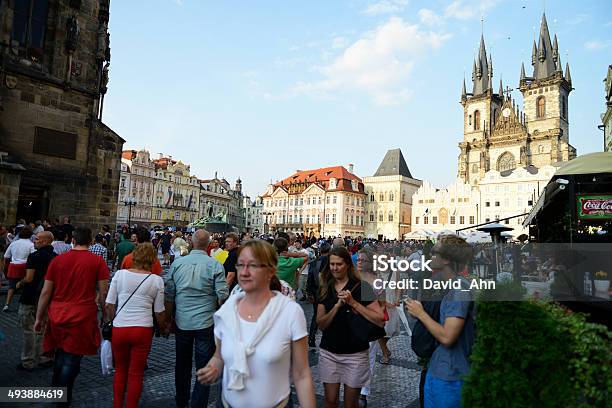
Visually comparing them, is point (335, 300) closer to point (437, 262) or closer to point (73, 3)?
point (437, 262)

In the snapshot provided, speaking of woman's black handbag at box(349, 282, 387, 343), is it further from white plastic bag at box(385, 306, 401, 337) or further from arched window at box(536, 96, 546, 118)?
arched window at box(536, 96, 546, 118)

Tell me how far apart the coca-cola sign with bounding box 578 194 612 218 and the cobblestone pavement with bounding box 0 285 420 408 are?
4.02m

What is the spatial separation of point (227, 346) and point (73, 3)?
59.4 ft

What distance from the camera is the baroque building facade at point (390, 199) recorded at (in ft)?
259

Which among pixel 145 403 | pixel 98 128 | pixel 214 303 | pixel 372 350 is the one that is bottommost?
pixel 145 403

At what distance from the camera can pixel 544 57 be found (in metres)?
78.8

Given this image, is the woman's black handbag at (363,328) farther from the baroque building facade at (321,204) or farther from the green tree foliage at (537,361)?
the baroque building facade at (321,204)

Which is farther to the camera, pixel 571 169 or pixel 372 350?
pixel 571 169

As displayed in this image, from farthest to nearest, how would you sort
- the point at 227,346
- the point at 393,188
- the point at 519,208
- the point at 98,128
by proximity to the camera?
1. the point at 393,188
2. the point at 519,208
3. the point at 98,128
4. the point at 227,346

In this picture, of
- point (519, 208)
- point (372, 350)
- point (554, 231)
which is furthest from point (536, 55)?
point (372, 350)

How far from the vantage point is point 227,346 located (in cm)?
228

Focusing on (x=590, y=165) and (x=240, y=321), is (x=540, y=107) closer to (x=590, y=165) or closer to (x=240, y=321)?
(x=590, y=165)

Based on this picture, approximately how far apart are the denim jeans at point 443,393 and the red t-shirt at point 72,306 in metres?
3.46

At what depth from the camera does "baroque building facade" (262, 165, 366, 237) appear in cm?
7738
